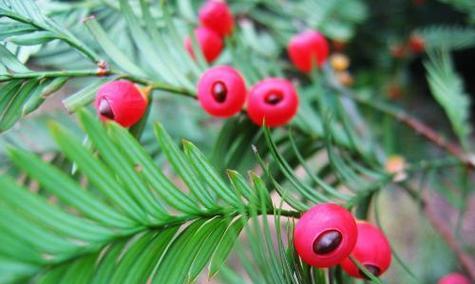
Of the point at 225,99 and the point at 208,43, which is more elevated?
the point at 208,43

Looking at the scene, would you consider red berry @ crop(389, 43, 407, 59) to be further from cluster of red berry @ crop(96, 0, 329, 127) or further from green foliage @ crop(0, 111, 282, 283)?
green foliage @ crop(0, 111, 282, 283)

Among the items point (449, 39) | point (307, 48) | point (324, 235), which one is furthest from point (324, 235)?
point (449, 39)

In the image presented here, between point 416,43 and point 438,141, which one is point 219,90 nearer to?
point 438,141

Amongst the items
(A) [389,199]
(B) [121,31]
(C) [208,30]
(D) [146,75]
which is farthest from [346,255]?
(A) [389,199]

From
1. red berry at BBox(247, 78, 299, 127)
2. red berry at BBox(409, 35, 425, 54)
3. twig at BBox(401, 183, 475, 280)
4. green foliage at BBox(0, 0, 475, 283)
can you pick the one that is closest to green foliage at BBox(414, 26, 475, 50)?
red berry at BBox(409, 35, 425, 54)

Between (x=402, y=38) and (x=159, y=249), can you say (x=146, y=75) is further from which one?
(x=402, y=38)

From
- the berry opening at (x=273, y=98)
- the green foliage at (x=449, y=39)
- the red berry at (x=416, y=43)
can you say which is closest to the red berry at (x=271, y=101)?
the berry opening at (x=273, y=98)

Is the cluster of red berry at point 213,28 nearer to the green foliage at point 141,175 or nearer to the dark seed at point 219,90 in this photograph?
the green foliage at point 141,175
